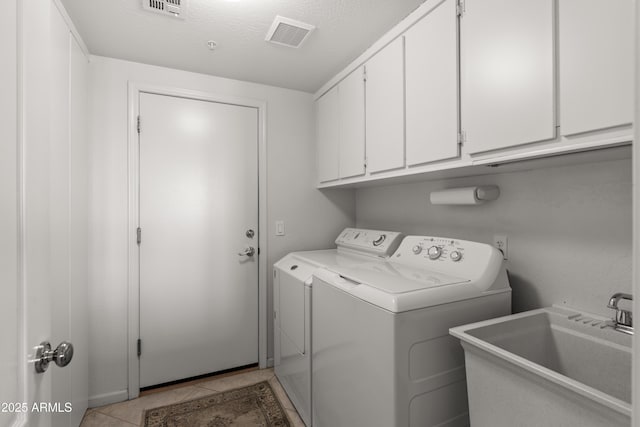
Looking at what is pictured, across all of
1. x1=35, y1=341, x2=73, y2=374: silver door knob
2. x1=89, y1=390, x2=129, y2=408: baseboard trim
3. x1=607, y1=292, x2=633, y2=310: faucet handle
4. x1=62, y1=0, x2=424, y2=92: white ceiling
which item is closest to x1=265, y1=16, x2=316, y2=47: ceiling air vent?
x1=62, y1=0, x2=424, y2=92: white ceiling

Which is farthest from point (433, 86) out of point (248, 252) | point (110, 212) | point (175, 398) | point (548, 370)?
point (175, 398)

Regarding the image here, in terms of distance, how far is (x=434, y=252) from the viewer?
1.52 m

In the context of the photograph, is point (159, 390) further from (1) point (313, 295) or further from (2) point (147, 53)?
(2) point (147, 53)

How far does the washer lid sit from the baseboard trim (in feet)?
5.91

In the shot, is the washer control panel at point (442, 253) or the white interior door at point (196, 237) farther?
the white interior door at point (196, 237)

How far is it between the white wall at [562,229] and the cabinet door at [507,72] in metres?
0.42

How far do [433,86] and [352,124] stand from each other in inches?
28.1

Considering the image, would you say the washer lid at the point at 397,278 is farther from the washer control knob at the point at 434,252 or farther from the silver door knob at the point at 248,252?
the silver door knob at the point at 248,252


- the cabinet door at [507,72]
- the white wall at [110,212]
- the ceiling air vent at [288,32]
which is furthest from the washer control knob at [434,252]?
the white wall at [110,212]

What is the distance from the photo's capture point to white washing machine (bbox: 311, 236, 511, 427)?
3.51 feet

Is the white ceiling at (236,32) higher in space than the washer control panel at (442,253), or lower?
higher

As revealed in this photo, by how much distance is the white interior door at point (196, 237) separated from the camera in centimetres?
212

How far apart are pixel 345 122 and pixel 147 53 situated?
141 centimetres

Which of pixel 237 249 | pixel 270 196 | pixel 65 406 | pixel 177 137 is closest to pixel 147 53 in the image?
pixel 177 137
